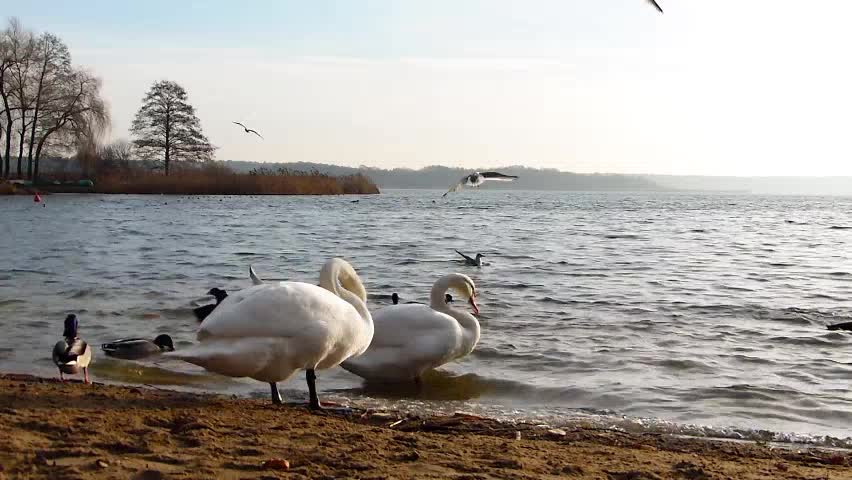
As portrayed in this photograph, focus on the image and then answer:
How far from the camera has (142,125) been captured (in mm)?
67312

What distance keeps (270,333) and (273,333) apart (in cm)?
2

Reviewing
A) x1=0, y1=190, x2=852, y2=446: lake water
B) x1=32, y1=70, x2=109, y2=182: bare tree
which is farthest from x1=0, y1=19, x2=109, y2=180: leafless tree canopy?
x1=0, y1=190, x2=852, y2=446: lake water

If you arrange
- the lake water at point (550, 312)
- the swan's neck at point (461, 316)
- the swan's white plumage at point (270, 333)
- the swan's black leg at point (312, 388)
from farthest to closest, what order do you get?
the swan's neck at point (461, 316) < the lake water at point (550, 312) < the swan's black leg at point (312, 388) < the swan's white plumage at point (270, 333)

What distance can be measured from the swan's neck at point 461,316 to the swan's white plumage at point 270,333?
2.63 meters

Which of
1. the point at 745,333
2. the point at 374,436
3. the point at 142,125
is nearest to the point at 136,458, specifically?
the point at 374,436

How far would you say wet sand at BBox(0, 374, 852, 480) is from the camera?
13.6ft

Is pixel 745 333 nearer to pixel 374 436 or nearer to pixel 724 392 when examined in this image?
pixel 724 392

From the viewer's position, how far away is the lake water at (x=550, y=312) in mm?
7555

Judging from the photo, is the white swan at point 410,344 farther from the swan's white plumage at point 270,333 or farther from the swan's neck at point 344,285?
the swan's white plumage at point 270,333

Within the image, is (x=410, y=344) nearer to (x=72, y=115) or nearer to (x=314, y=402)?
(x=314, y=402)

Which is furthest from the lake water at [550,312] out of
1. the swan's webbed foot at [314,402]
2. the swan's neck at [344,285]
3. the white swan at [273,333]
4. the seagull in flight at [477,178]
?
the seagull in flight at [477,178]

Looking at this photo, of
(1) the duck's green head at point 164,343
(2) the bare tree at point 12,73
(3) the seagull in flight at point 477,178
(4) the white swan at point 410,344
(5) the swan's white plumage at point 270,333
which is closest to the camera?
(5) the swan's white plumage at point 270,333

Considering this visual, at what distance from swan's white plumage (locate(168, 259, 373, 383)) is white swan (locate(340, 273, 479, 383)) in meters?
1.93

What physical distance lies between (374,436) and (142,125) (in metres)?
66.5
